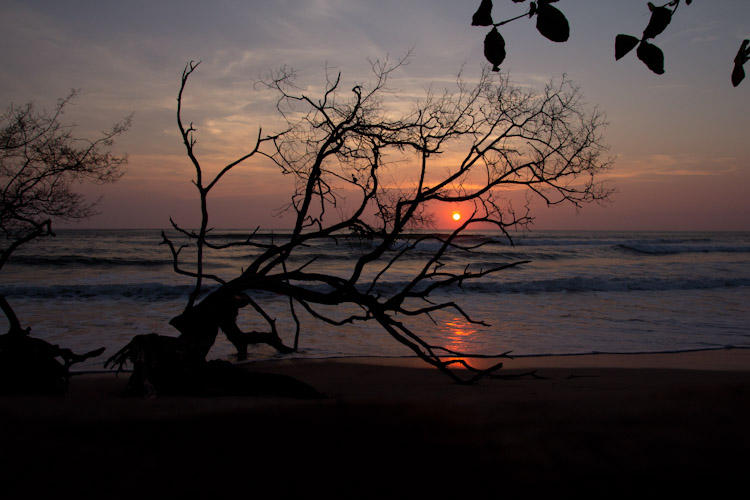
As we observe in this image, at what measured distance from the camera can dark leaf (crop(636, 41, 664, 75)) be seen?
136 cm

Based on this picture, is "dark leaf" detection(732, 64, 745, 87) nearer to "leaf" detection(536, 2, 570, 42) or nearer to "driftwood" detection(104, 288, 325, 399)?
"leaf" detection(536, 2, 570, 42)

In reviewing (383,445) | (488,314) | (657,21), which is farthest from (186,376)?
(488,314)

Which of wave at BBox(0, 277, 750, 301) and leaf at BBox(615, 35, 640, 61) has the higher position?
leaf at BBox(615, 35, 640, 61)

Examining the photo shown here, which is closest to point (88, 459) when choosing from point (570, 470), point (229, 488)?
point (229, 488)

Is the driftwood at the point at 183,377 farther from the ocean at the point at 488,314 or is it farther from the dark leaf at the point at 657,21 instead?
the dark leaf at the point at 657,21

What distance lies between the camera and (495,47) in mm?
1401

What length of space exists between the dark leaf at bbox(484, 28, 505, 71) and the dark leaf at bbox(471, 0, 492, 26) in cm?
4

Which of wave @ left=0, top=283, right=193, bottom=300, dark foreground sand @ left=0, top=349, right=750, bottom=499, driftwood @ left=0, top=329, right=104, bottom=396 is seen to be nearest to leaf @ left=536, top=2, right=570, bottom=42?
dark foreground sand @ left=0, top=349, right=750, bottom=499

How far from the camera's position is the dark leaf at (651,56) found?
4.46ft

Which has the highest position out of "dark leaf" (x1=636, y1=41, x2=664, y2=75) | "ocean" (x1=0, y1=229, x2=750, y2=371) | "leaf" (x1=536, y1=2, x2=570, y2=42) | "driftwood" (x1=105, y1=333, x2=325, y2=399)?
"leaf" (x1=536, y1=2, x2=570, y2=42)

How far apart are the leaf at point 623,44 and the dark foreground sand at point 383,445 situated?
2.28m

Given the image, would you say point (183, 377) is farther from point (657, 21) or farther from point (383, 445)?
point (657, 21)

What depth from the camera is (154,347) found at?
4098 mm

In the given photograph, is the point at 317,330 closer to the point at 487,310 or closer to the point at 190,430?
the point at 487,310
